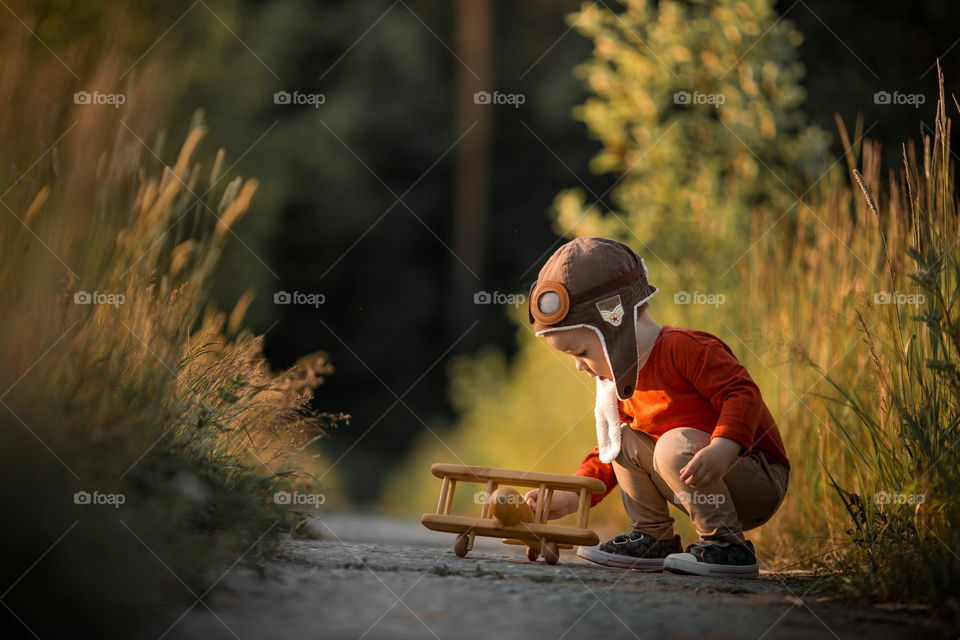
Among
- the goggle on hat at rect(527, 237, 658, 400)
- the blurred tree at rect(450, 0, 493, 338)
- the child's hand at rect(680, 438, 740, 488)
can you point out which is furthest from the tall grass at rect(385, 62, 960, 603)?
the blurred tree at rect(450, 0, 493, 338)

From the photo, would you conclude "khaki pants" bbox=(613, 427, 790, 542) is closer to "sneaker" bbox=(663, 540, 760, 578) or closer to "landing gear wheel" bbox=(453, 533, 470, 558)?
"sneaker" bbox=(663, 540, 760, 578)

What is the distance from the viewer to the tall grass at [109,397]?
174 cm

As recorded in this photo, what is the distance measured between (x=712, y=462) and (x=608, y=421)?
17.1 inches

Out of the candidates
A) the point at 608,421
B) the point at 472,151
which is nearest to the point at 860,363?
the point at 608,421

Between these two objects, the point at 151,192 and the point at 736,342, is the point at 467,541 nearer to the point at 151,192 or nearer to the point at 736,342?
the point at 151,192

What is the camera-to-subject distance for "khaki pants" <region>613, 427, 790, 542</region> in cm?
262

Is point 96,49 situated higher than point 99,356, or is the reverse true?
point 96,49

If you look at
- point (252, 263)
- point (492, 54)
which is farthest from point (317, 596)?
point (492, 54)

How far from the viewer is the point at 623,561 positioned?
2.80 meters

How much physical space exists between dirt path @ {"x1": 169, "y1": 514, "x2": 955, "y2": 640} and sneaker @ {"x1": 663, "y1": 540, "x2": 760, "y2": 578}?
0.11 meters

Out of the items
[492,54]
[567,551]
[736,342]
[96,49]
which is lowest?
[567,551]

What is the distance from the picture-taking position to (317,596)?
2006mm

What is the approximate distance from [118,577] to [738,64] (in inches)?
194

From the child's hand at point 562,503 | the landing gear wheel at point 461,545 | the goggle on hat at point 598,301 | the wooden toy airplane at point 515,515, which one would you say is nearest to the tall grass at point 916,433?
the goggle on hat at point 598,301
